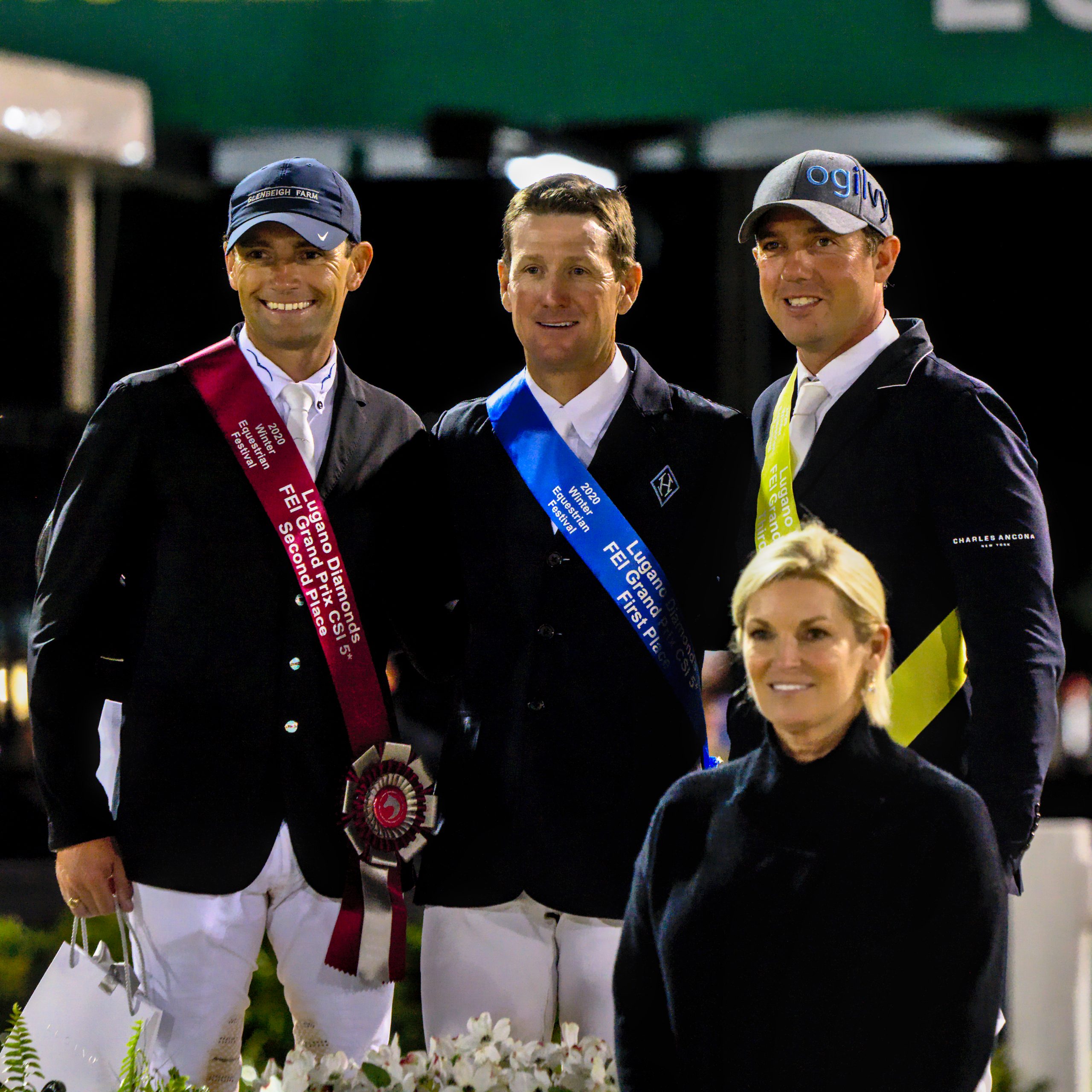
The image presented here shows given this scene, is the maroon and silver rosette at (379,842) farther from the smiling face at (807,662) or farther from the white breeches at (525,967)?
the smiling face at (807,662)

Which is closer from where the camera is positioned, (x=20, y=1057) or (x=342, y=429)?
(x=20, y=1057)

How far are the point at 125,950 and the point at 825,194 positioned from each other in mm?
1703

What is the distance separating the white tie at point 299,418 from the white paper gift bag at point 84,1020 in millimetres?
902

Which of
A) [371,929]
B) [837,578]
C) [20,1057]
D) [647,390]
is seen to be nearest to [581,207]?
[647,390]

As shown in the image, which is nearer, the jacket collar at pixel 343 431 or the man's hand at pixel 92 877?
the man's hand at pixel 92 877

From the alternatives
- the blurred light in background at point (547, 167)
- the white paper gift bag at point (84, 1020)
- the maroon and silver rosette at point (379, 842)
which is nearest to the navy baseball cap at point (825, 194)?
the maroon and silver rosette at point (379, 842)

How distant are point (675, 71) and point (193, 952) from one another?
2515mm

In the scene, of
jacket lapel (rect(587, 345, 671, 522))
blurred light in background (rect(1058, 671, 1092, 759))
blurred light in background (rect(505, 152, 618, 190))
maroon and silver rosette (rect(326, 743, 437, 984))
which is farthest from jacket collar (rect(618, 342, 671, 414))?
blurred light in background (rect(1058, 671, 1092, 759))

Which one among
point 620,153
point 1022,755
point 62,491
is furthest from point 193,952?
point 620,153

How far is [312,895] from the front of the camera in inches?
111

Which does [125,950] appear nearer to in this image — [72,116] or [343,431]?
[343,431]

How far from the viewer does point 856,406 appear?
2.74 m

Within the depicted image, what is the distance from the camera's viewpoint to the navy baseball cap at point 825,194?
A: 275cm

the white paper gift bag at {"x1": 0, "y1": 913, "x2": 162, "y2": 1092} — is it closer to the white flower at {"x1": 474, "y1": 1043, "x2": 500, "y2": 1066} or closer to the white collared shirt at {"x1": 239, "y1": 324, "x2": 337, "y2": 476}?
the white flower at {"x1": 474, "y1": 1043, "x2": 500, "y2": 1066}
